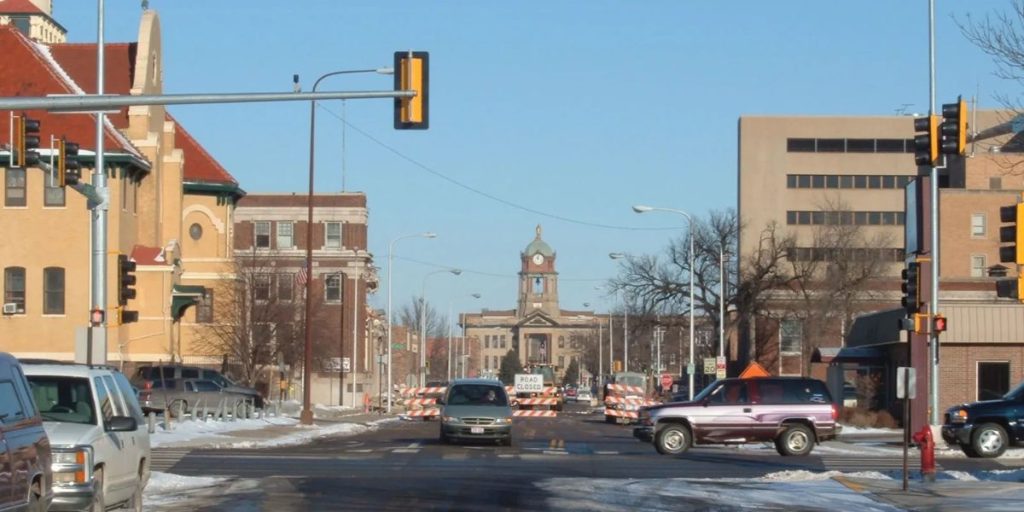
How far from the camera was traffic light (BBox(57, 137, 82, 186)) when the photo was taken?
26.2 metres

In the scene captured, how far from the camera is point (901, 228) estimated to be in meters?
101

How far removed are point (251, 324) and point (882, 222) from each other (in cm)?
5405

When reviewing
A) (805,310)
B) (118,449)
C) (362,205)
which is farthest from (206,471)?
(362,205)

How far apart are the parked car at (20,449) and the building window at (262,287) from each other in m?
53.0

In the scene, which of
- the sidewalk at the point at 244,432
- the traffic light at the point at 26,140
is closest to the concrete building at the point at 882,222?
the sidewalk at the point at 244,432

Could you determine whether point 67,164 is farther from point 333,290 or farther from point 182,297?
point 333,290

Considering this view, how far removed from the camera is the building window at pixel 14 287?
2164 inches

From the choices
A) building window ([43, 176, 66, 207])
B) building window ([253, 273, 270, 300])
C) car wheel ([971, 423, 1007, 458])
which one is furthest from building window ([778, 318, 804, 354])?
car wheel ([971, 423, 1007, 458])

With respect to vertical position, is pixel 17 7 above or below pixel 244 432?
above

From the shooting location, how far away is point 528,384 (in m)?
63.7

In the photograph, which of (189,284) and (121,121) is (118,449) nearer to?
(121,121)

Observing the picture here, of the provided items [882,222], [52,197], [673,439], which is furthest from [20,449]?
[882,222]

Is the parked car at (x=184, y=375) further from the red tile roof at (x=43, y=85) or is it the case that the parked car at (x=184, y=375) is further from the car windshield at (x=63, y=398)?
the car windshield at (x=63, y=398)

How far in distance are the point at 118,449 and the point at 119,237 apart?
40.6 metres
